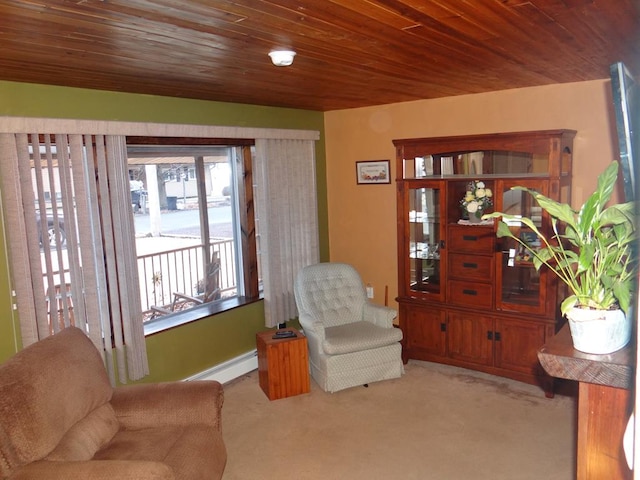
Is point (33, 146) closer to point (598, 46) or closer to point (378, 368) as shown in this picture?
point (378, 368)

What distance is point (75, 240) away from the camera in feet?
11.4

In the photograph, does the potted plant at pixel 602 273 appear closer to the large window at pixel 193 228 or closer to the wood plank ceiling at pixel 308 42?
the wood plank ceiling at pixel 308 42

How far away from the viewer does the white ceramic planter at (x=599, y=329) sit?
1.74 metres

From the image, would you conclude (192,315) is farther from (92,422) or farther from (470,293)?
(470,293)

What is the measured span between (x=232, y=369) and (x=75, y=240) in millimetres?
1781

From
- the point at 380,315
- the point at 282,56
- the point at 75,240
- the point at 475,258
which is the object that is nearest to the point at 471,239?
the point at 475,258

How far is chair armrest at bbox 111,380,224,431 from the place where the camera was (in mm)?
2863

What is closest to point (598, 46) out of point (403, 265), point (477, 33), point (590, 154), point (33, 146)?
point (477, 33)

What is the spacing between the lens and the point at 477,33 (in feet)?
7.69

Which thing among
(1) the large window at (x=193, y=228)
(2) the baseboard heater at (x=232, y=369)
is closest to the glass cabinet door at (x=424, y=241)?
(1) the large window at (x=193, y=228)

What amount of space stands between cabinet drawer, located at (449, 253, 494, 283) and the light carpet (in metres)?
0.82

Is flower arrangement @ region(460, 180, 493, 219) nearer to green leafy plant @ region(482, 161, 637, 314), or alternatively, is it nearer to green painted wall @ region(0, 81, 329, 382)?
green painted wall @ region(0, 81, 329, 382)

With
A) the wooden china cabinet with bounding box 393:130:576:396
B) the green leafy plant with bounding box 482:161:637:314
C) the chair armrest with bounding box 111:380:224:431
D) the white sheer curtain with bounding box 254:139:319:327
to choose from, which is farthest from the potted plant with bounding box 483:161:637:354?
the white sheer curtain with bounding box 254:139:319:327

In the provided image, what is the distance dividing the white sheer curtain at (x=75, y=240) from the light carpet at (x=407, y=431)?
40.3 inches
